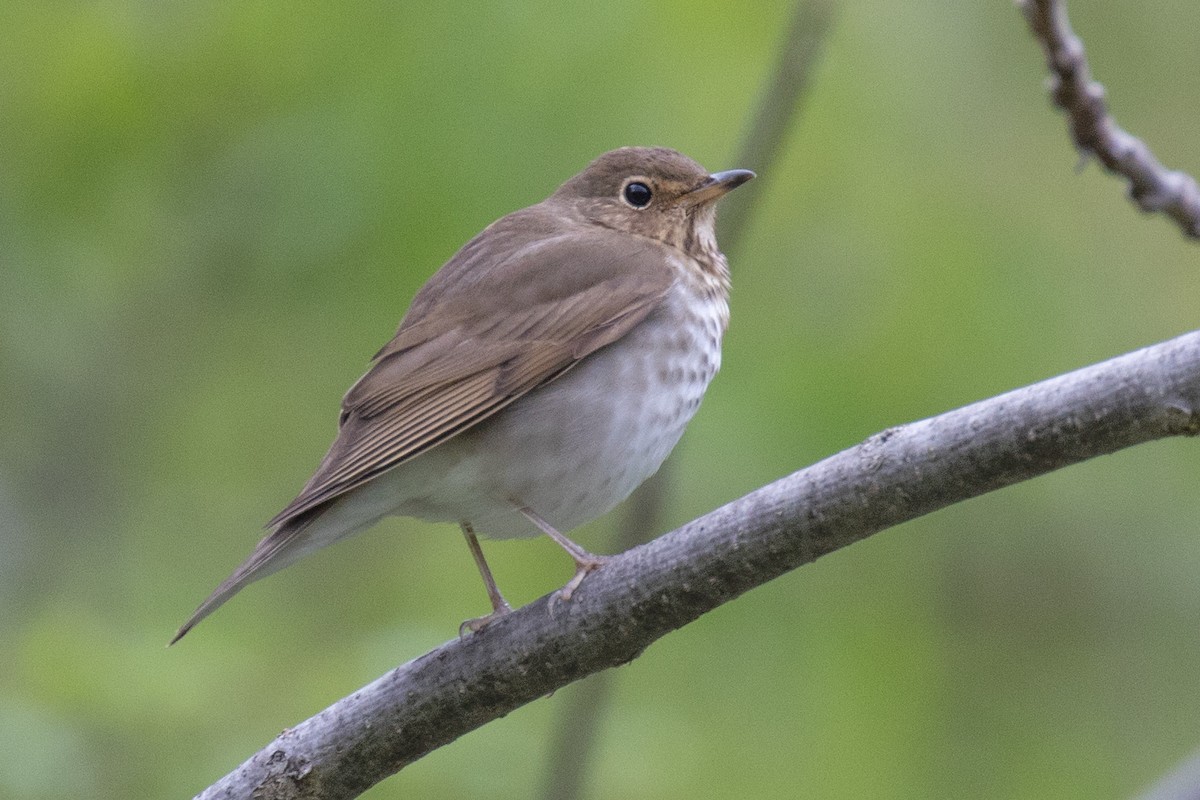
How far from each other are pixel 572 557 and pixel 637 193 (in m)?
1.93

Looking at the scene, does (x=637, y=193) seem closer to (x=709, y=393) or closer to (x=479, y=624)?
(x=709, y=393)

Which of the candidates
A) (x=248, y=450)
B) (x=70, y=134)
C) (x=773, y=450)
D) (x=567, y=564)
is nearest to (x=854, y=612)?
(x=773, y=450)

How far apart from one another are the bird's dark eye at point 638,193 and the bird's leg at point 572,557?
1.62 m

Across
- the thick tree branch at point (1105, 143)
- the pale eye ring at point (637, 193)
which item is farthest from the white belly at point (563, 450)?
the thick tree branch at point (1105, 143)

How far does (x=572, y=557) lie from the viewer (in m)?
4.82

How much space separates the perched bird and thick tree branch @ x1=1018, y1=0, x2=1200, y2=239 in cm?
147

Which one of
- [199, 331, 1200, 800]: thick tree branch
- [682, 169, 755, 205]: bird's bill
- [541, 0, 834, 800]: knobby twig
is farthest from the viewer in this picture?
[682, 169, 755, 205]: bird's bill

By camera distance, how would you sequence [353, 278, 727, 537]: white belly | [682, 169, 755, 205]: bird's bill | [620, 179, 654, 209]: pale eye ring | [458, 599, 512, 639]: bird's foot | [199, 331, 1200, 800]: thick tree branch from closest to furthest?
[199, 331, 1200, 800]: thick tree branch, [458, 599, 512, 639]: bird's foot, [353, 278, 727, 537]: white belly, [682, 169, 755, 205]: bird's bill, [620, 179, 654, 209]: pale eye ring

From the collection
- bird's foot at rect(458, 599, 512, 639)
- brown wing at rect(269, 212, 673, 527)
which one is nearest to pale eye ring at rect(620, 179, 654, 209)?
brown wing at rect(269, 212, 673, 527)

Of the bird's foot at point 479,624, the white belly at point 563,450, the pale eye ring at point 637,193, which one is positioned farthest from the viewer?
the pale eye ring at point 637,193

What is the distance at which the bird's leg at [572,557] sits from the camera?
410 centimetres

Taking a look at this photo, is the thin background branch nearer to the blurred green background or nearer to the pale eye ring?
the blurred green background

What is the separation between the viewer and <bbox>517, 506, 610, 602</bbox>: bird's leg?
410 centimetres

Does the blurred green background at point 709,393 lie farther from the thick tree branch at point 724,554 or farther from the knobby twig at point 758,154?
the knobby twig at point 758,154
